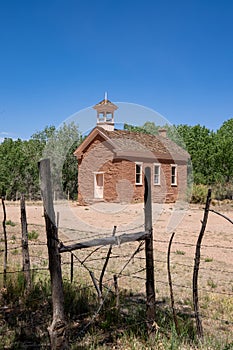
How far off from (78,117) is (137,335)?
253 cm

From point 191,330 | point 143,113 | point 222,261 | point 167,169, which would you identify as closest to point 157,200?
point 167,169

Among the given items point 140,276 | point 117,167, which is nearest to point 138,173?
point 117,167

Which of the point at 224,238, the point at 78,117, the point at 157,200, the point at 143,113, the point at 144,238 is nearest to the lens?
the point at 144,238

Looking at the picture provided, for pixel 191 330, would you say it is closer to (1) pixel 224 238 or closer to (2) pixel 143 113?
(2) pixel 143 113

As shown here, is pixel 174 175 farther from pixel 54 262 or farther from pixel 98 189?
pixel 54 262

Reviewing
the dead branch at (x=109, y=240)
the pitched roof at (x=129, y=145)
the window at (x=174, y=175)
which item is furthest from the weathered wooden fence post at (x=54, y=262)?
the window at (x=174, y=175)

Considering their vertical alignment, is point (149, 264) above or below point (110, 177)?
below

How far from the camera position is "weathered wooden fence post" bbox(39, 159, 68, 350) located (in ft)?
9.34

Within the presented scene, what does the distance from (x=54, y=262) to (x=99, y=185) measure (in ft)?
61.5

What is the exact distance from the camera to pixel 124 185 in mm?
21359

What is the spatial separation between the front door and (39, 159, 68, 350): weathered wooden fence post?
1830 centimetres

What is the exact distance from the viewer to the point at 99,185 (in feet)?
70.9

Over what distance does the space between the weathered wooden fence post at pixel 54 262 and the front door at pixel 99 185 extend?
1830 cm

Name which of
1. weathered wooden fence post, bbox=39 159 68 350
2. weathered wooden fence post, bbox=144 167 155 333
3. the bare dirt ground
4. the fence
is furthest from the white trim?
weathered wooden fence post, bbox=39 159 68 350
